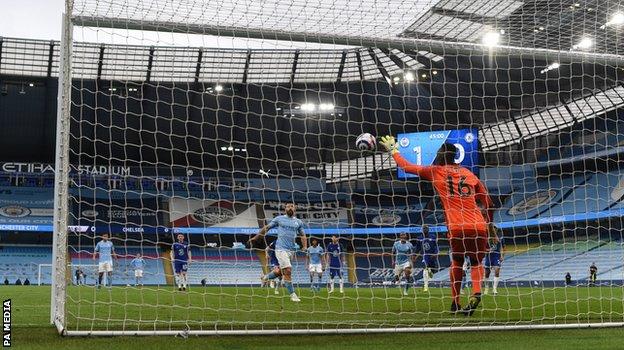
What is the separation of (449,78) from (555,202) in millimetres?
8236

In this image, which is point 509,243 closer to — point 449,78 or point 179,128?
point 449,78

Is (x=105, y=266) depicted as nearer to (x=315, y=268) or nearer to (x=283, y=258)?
(x=315, y=268)

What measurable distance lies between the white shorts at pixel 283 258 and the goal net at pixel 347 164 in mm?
753

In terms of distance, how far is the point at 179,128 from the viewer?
115 feet

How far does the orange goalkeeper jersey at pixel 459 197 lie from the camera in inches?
309

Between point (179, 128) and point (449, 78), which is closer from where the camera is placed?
point (449, 78)

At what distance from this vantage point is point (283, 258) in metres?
11.5

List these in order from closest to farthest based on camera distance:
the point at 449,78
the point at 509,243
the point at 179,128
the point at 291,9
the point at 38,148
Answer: the point at 291,9, the point at 509,243, the point at 449,78, the point at 179,128, the point at 38,148

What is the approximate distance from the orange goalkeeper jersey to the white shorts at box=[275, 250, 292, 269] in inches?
166

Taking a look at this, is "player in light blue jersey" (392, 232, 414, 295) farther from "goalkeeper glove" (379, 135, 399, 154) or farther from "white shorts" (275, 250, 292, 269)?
"goalkeeper glove" (379, 135, 399, 154)

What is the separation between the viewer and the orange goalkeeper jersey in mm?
7848

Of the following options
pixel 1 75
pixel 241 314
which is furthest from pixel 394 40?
pixel 1 75

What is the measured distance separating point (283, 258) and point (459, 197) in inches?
177

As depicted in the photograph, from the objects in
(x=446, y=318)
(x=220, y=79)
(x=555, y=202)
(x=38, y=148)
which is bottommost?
(x=446, y=318)
